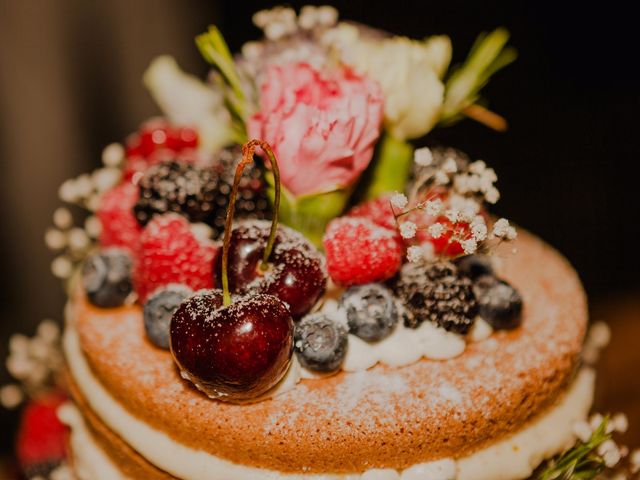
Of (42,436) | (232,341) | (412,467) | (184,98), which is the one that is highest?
(184,98)

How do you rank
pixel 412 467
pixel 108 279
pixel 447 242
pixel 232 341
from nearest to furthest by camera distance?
pixel 232 341 < pixel 412 467 < pixel 447 242 < pixel 108 279

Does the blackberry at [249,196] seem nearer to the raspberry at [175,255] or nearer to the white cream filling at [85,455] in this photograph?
the raspberry at [175,255]

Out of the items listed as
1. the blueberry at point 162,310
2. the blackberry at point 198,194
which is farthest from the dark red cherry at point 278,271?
the blackberry at point 198,194

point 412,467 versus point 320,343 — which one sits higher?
point 320,343

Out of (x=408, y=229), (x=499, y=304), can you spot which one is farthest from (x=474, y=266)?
(x=408, y=229)

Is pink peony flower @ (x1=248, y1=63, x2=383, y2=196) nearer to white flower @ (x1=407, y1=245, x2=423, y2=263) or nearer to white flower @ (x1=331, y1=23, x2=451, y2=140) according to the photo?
white flower @ (x1=331, y1=23, x2=451, y2=140)

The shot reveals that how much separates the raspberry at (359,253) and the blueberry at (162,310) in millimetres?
328

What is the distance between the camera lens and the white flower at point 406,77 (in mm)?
1527

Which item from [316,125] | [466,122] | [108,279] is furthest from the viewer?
[466,122]

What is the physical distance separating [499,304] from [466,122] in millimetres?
2089

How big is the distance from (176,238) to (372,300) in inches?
17.9

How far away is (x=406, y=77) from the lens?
1.55 meters

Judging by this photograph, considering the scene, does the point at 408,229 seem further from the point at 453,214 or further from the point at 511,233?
the point at 511,233

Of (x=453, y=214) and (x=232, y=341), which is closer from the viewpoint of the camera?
(x=232, y=341)
